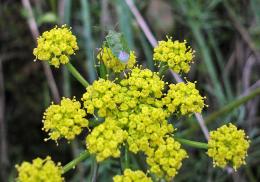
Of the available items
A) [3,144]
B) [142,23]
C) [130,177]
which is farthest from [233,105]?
[3,144]

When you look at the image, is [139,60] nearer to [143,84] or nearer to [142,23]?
[142,23]

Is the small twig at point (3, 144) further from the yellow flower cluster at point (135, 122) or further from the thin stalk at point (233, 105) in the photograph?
the yellow flower cluster at point (135, 122)

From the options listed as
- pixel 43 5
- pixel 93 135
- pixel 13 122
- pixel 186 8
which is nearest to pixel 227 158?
pixel 93 135

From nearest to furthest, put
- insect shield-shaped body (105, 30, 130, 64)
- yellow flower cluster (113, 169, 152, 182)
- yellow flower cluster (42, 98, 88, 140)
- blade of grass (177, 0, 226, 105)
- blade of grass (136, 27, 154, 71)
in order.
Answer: yellow flower cluster (113, 169, 152, 182), yellow flower cluster (42, 98, 88, 140), insect shield-shaped body (105, 30, 130, 64), blade of grass (136, 27, 154, 71), blade of grass (177, 0, 226, 105)

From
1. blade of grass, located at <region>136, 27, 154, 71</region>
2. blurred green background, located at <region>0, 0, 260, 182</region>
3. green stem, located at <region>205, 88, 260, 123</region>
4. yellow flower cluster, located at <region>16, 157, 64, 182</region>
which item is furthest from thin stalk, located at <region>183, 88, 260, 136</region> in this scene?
yellow flower cluster, located at <region>16, 157, 64, 182</region>

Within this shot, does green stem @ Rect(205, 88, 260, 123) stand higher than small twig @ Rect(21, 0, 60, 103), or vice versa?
small twig @ Rect(21, 0, 60, 103)

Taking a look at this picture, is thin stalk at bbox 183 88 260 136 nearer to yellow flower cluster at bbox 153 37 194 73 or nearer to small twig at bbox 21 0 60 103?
yellow flower cluster at bbox 153 37 194 73
